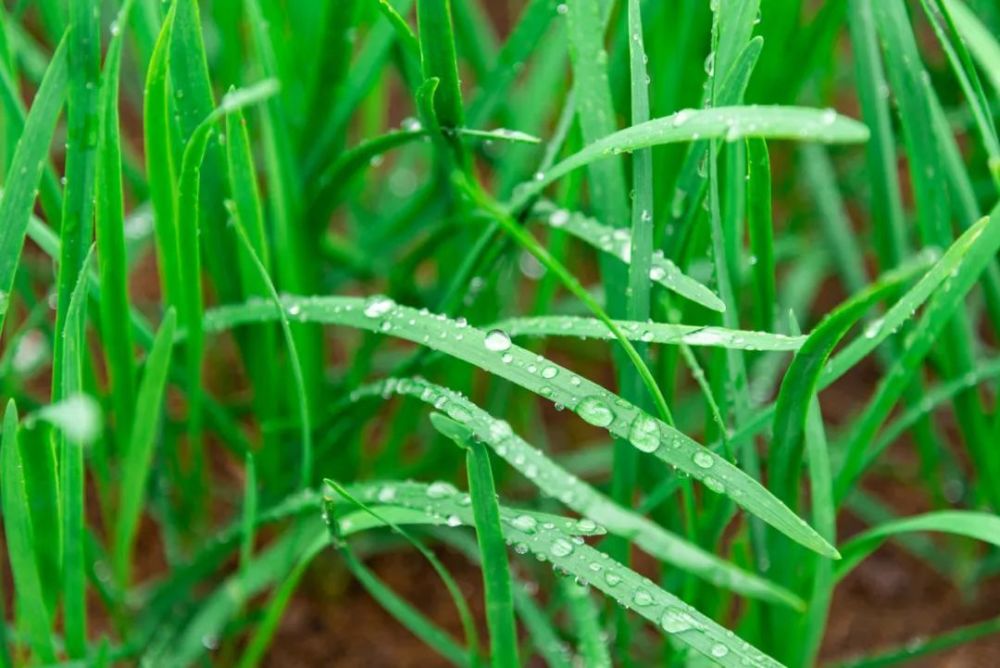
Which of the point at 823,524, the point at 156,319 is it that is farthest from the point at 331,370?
the point at 823,524

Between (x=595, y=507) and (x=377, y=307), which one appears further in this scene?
(x=377, y=307)

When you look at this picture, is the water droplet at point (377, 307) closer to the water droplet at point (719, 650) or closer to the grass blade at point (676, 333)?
the grass blade at point (676, 333)

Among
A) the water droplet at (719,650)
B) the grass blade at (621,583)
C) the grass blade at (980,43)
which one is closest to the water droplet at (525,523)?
the grass blade at (621,583)

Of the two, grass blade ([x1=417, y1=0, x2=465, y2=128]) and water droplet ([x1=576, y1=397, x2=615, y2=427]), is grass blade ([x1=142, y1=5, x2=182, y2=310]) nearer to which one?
grass blade ([x1=417, y1=0, x2=465, y2=128])

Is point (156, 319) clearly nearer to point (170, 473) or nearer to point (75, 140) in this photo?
point (170, 473)

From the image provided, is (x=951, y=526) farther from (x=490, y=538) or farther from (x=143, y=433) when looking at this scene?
(x=143, y=433)

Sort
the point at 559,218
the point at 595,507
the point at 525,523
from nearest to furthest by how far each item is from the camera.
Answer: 1. the point at 595,507
2. the point at 525,523
3. the point at 559,218

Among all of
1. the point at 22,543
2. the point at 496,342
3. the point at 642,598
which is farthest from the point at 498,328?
the point at 22,543
